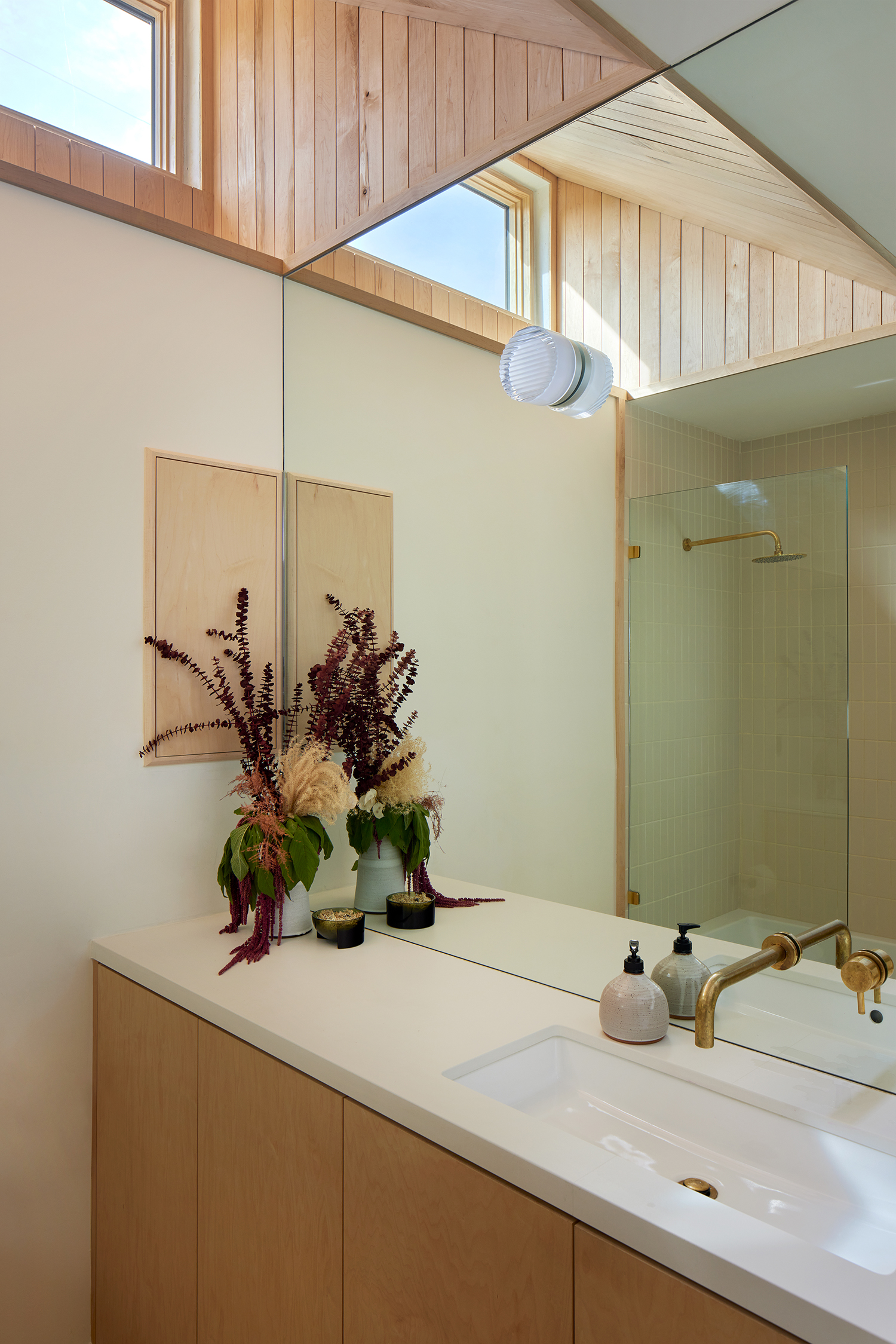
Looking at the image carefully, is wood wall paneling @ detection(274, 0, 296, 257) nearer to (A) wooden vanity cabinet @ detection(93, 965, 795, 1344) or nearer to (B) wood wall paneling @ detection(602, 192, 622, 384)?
(B) wood wall paneling @ detection(602, 192, 622, 384)

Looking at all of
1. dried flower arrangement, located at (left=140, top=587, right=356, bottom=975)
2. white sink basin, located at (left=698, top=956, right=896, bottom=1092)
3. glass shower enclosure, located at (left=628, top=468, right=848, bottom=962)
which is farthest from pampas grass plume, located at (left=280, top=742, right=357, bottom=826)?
white sink basin, located at (left=698, top=956, right=896, bottom=1092)

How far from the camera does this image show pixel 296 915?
1.76 m

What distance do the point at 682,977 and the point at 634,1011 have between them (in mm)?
117

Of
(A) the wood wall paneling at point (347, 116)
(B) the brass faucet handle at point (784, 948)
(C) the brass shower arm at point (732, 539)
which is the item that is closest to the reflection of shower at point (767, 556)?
(C) the brass shower arm at point (732, 539)

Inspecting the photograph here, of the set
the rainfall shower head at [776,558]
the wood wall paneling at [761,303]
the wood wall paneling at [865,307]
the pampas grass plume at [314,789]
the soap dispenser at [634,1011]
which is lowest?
the soap dispenser at [634,1011]

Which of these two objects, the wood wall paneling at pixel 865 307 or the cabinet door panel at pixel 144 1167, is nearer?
Answer: the wood wall paneling at pixel 865 307

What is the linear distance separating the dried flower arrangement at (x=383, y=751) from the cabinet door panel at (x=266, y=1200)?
583 mm

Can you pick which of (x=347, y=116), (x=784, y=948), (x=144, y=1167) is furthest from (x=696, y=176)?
(x=144, y=1167)

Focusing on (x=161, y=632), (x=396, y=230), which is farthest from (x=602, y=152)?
(x=161, y=632)

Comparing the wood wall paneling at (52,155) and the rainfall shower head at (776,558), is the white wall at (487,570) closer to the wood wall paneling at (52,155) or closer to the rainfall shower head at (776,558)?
the rainfall shower head at (776,558)

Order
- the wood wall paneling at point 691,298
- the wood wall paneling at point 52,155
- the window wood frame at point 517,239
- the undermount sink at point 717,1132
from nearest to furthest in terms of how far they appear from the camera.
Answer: the undermount sink at point 717,1132 → the wood wall paneling at point 691,298 → the window wood frame at point 517,239 → the wood wall paneling at point 52,155

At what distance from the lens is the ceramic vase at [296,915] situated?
175 cm

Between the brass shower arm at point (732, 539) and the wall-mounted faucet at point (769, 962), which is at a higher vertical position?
the brass shower arm at point (732, 539)

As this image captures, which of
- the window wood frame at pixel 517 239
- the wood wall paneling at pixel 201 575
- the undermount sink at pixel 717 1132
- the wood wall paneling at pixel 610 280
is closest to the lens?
the undermount sink at pixel 717 1132
